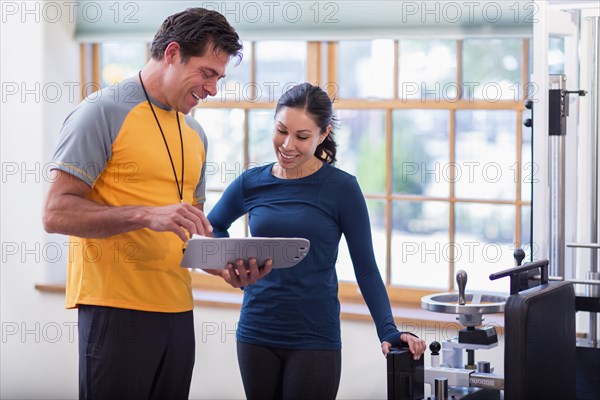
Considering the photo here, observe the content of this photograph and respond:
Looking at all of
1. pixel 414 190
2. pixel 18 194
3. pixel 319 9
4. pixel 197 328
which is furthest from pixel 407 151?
pixel 18 194

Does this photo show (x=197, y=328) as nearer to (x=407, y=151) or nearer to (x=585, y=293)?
(x=407, y=151)

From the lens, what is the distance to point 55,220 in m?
2.08

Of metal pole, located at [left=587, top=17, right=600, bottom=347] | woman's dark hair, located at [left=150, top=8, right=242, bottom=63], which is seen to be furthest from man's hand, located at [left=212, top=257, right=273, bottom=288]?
metal pole, located at [left=587, top=17, right=600, bottom=347]

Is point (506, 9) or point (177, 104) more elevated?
point (506, 9)

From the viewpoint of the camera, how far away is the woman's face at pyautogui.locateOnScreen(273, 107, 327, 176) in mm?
2568

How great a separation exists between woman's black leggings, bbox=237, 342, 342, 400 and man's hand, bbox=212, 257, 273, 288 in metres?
0.26

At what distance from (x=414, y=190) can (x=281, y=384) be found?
5.45 ft

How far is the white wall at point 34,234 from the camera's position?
431cm

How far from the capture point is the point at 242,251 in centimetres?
228

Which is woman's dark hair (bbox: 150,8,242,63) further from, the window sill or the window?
the window sill

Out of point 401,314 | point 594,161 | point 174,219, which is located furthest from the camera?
point 401,314

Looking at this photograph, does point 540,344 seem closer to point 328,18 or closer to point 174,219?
point 174,219

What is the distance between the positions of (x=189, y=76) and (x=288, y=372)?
2.88ft

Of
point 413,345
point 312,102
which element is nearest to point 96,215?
point 312,102
